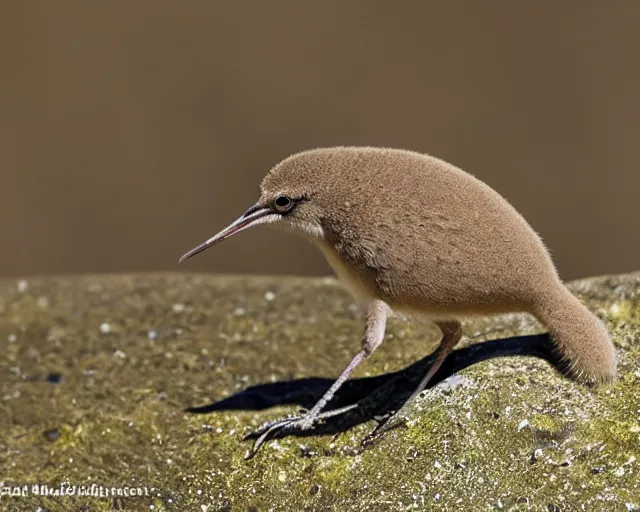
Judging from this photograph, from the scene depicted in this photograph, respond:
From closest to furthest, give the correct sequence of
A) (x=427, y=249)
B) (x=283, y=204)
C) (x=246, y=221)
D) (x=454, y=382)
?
(x=427, y=249), (x=454, y=382), (x=283, y=204), (x=246, y=221)

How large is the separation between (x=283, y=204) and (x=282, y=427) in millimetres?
1046

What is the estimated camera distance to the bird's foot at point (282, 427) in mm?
3852

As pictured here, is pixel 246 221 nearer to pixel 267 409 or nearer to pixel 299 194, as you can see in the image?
pixel 299 194

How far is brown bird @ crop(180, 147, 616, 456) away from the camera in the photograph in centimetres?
361

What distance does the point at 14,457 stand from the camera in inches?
164

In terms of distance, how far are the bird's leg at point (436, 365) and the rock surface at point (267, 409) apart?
6cm

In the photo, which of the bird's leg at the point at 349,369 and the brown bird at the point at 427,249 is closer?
the brown bird at the point at 427,249

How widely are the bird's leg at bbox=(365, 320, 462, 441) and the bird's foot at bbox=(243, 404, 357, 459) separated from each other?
0.92 ft

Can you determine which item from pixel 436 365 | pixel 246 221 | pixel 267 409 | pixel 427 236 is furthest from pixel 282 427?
pixel 427 236

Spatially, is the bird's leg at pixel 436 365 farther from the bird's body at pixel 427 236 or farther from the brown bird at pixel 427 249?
the bird's body at pixel 427 236

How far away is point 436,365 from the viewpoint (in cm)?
396

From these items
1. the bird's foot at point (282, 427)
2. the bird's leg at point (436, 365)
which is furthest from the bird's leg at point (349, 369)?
the bird's leg at point (436, 365)

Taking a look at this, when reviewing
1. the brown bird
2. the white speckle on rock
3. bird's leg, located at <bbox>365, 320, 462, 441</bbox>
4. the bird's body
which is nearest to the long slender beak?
the brown bird

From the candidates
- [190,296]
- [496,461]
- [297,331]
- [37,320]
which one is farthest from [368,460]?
[37,320]
